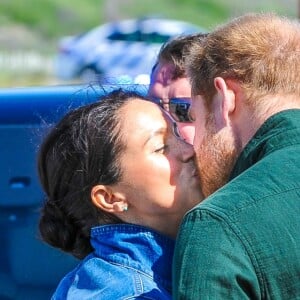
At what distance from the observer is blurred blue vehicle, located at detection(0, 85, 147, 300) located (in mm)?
3117

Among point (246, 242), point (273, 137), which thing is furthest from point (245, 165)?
point (246, 242)

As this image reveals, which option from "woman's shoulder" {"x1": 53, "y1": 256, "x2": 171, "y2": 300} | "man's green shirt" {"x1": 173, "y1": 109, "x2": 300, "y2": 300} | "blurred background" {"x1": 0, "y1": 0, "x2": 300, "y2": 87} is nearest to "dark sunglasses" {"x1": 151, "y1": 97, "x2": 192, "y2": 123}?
"woman's shoulder" {"x1": 53, "y1": 256, "x2": 171, "y2": 300}

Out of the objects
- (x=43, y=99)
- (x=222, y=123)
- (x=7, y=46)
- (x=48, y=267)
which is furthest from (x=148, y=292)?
(x=7, y=46)

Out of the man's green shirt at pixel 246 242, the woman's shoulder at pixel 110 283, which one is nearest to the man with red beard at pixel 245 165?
the man's green shirt at pixel 246 242

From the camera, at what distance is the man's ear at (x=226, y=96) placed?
1901 millimetres

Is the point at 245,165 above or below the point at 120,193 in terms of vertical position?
above

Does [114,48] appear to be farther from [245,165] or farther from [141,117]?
[245,165]

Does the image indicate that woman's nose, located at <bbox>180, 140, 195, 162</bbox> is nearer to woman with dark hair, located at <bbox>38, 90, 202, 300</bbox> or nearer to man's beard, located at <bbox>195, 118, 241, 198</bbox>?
woman with dark hair, located at <bbox>38, 90, 202, 300</bbox>

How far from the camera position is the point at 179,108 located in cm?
293

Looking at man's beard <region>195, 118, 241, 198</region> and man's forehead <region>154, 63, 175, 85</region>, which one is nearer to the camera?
man's beard <region>195, 118, 241, 198</region>

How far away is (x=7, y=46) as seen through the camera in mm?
30719

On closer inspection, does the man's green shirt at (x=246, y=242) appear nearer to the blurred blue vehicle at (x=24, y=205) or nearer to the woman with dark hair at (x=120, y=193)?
the woman with dark hair at (x=120, y=193)

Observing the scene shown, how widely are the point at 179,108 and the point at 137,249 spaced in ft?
3.02

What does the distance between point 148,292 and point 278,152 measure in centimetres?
46
